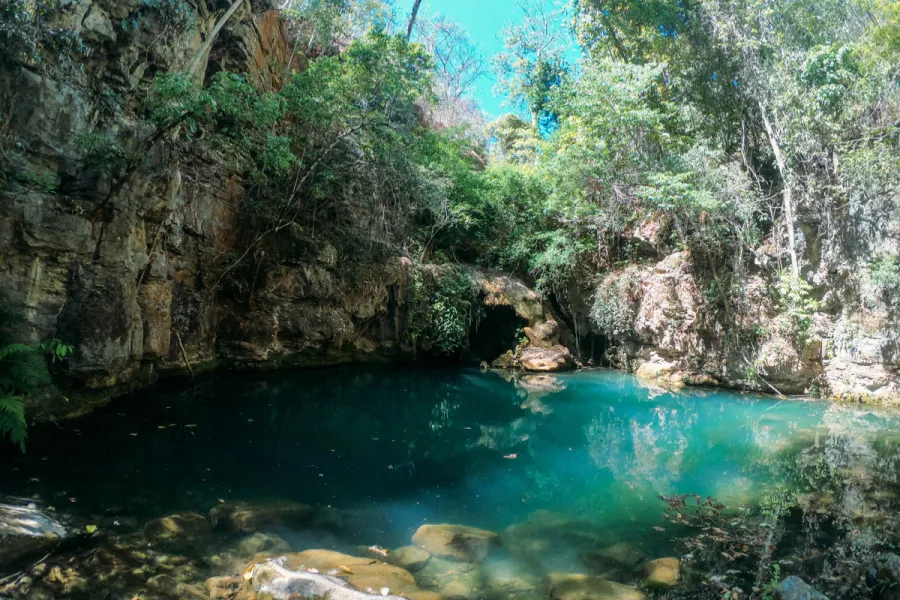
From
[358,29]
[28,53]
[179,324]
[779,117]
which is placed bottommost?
[179,324]

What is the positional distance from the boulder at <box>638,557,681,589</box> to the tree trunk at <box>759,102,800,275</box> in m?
10.9

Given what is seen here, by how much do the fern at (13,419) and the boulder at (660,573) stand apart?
595cm

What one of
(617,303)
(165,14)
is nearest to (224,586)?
(165,14)

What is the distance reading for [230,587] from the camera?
11.1 feet

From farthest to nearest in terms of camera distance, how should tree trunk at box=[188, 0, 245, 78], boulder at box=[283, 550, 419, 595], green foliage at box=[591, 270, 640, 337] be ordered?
green foliage at box=[591, 270, 640, 337], tree trunk at box=[188, 0, 245, 78], boulder at box=[283, 550, 419, 595]

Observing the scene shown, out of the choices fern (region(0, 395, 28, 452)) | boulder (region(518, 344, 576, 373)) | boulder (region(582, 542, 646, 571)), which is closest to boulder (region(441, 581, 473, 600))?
boulder (region(582, 542, 646, 571))

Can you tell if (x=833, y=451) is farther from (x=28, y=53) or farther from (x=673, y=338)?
(x=28, y=53)

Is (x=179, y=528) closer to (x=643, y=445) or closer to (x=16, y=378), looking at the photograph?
(x=16, y=378)

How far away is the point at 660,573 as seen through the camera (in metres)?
3.93

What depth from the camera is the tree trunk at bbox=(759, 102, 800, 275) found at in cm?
1259

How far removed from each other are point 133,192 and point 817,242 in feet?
49.5

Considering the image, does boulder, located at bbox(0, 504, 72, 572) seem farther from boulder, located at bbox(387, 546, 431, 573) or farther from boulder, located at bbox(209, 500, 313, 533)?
boulder, located at bbox(387, 546, 431, 573)

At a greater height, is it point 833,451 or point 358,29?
point 358,29

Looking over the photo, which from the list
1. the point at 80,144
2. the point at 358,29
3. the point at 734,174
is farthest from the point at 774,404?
the point at 358,29
